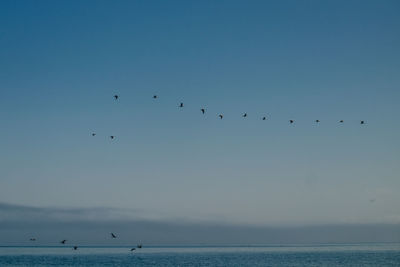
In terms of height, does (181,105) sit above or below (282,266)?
above

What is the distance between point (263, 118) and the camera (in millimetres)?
40094

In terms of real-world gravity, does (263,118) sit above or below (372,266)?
above

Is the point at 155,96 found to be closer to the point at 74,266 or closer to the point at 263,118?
the point at 263,118

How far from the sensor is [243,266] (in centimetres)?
8462

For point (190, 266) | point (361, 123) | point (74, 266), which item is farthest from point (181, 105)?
point (74, 266)

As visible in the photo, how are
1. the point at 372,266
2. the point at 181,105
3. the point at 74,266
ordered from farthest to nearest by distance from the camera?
the point at 74,266
the point at 372,266
the point at 181,105

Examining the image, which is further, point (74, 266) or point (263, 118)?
point (74, 266)

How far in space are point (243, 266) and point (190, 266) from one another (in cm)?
992

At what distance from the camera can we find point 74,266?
86625mm

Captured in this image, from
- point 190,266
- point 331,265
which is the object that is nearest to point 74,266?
point 190,266

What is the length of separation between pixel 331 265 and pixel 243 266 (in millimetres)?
16887

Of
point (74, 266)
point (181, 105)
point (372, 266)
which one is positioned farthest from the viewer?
point (74, 266)

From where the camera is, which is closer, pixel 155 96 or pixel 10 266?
pixel 155 96

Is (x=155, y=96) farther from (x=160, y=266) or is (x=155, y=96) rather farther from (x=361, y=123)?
(x=160, y=266)
